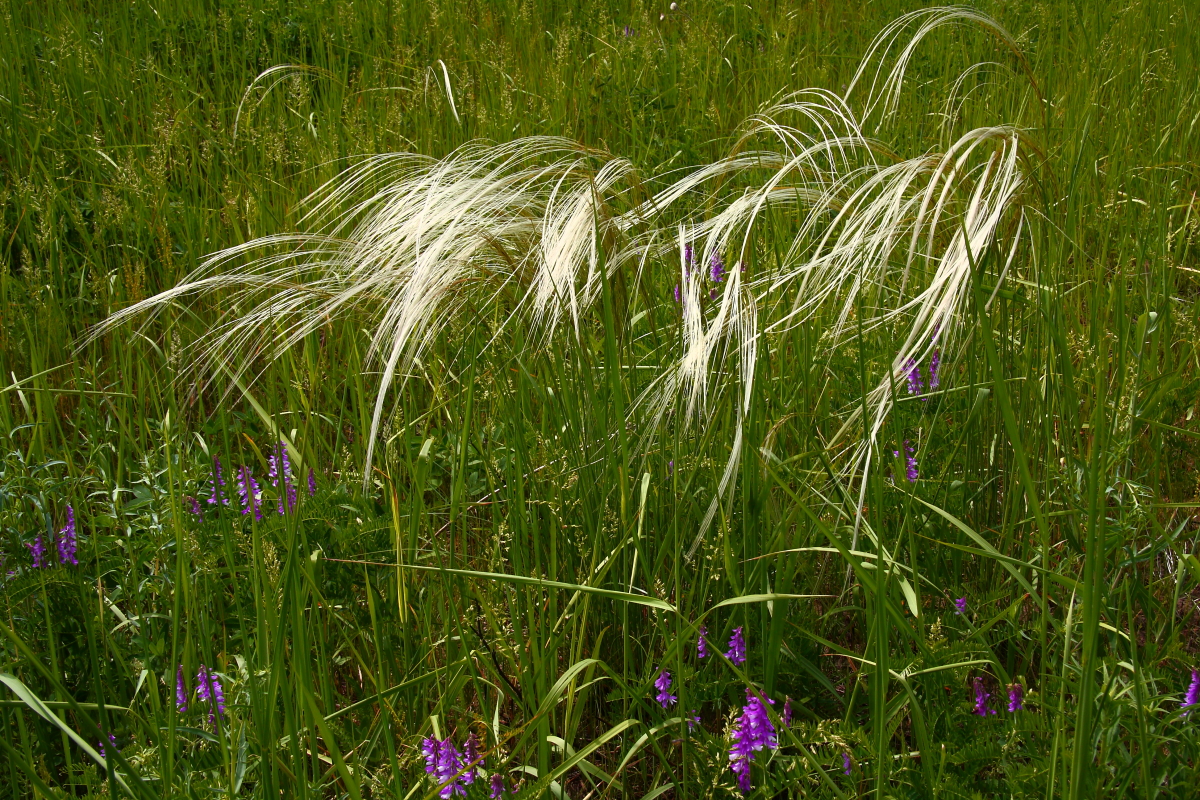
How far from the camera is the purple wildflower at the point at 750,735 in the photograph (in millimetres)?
1110

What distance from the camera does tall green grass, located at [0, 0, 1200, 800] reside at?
1.07 m

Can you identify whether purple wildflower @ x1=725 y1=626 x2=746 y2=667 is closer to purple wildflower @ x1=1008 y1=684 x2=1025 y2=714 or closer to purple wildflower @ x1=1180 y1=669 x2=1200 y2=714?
purple wildflower @ x1=1008 y1=684 x2=1025 y2=714

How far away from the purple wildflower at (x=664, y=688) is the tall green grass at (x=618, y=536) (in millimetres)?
33

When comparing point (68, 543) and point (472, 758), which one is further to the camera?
point (68, 543)

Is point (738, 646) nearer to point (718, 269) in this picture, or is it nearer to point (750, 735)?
point (750, 735)

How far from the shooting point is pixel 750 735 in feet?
3.70

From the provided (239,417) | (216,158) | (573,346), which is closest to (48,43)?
(216,158)

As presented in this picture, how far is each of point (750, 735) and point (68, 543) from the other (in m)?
1.08

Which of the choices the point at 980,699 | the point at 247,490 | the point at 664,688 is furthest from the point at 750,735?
the point at 247,490

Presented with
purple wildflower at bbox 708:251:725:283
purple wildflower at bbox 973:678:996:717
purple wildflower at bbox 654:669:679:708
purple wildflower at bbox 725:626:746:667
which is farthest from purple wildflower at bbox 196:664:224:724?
purple wildflower at bbox 708:251:725:283

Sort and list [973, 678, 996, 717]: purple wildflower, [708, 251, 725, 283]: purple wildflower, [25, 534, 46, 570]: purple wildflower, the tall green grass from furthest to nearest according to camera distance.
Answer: [708, 251, 725, 283]: purple wildflower, [25, 534, 46, 570]: purple wildflower, [973, 678, 996, 717]: purple wildflower, the tall green grass

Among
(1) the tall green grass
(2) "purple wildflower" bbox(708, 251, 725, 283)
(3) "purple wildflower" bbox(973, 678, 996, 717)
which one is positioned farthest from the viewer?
(2) "purple wildflower" bbox(708, 251, 725, 283)

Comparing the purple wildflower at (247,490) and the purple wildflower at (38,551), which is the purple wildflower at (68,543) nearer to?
the purple wildflower at (38,551)

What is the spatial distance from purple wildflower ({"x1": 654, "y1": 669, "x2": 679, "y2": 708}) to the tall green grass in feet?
0.11
